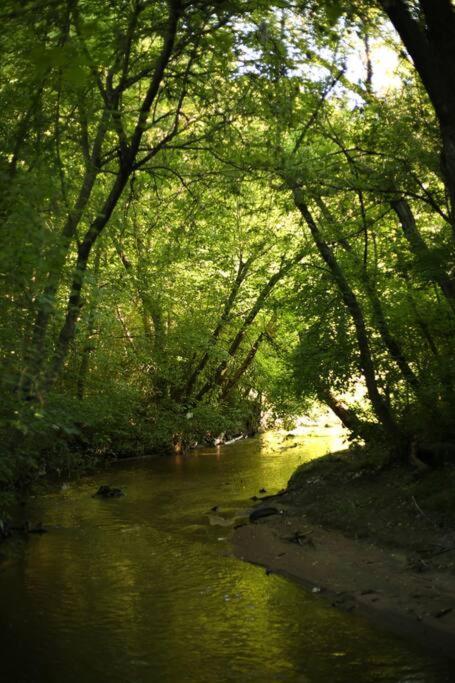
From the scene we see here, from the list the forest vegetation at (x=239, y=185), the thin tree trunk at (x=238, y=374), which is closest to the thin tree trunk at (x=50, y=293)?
the forest vegetation at (x=239, y=185)

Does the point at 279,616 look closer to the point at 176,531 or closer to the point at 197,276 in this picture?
the point at 176,531

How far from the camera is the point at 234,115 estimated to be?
11.0m

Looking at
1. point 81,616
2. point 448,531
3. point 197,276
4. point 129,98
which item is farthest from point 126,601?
point 197,276

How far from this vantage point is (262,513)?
12.6 meters

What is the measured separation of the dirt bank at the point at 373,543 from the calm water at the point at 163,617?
37 cm

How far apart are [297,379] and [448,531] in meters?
4.38

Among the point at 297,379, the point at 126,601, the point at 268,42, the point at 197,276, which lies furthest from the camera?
the point at 197,276

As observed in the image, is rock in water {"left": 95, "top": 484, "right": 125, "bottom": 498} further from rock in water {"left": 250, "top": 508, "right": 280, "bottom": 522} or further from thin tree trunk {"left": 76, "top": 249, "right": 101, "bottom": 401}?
rock in water {"left": 250, "top": 508, "right": 280, "bottom": 522}

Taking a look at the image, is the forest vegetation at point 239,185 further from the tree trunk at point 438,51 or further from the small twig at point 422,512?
the small twig at point 422,512

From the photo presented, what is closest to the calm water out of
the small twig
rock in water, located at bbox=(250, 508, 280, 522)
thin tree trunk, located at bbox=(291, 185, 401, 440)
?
rock in water, located at bbox=(250, 508, 280, 522)

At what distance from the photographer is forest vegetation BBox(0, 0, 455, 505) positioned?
6.11 m

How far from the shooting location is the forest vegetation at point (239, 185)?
611 cm

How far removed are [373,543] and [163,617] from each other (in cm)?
361

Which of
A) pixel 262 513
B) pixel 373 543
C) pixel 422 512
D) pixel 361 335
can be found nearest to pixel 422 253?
pixel 361 335
